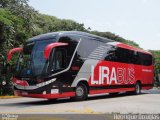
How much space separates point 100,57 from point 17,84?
207 inches

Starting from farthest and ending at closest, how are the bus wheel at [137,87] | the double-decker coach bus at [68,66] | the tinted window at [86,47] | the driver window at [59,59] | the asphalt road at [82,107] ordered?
1. the bus wheel at [137,87]
2. the tinted window at [86,47]
3. the driver window at [59,59]
4. the double-decker coach bus at [68,66]
5. the asphalt road at [82,107]

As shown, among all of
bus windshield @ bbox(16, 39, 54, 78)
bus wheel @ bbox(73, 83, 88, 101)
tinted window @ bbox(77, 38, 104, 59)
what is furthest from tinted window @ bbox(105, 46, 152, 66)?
bus windshield @ bbox(16, 39, 54, 78)

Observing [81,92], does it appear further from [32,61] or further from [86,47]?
[32,61]

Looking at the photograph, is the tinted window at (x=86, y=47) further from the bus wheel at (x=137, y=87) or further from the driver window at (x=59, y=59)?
the bus wheel at (x=137, y=87)

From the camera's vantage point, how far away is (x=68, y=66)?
57.7 ft

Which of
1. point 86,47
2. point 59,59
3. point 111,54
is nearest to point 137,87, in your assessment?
point 111,54

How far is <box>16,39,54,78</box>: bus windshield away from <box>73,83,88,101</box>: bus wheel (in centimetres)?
263

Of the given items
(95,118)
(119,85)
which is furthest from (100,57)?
(95,118)

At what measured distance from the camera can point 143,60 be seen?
26.8 metres

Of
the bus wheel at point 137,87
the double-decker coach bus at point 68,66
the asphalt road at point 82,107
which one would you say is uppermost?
the double-decker coach bus at point 68,66

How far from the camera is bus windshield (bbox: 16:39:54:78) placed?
54.4 feet

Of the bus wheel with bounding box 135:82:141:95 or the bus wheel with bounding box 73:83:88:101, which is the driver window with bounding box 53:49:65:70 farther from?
the bus wheel with bounding box 135:82:141:95

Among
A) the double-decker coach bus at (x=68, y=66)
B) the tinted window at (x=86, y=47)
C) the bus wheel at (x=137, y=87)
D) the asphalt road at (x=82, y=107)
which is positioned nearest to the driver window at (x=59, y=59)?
the double-decker coach bus at (x=68, y=66)

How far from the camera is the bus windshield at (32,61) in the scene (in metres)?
16.6
